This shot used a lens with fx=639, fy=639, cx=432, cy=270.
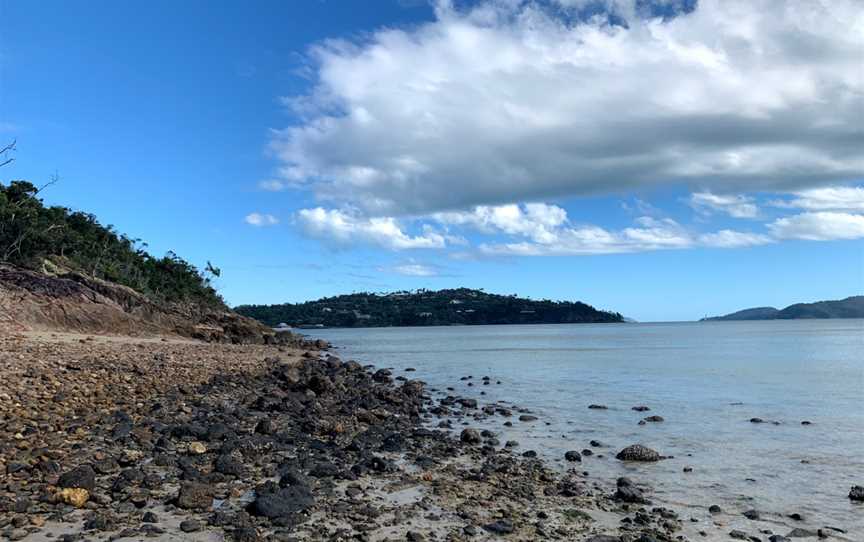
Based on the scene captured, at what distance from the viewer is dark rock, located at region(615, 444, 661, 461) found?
14.1 meters

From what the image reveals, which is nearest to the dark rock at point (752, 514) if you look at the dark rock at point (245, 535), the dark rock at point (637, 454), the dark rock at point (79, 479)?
the dark rock at point (637, 454)

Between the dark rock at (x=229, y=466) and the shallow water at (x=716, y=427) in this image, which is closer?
the dark rock at (x=229, y=466)

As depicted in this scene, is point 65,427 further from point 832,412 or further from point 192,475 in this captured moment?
point 832,412

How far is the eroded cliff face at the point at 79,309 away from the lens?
32219 millimetres

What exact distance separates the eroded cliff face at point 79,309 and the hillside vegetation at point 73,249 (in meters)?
7.08

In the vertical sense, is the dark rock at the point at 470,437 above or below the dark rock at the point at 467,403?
above

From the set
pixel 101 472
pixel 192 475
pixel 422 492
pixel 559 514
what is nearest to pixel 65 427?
pixel 101 472

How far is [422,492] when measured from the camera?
10.4 m

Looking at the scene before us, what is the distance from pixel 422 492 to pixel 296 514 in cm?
249

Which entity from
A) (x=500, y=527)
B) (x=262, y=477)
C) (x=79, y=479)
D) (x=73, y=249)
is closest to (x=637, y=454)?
(x=500, y=527)

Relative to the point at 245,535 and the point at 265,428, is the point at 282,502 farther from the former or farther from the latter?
the point at 265,428

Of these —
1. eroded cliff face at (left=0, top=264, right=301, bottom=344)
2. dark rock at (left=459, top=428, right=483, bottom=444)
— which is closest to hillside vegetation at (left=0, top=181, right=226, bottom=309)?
eroded cliff face at (left=0, top=264, right=301, bottom=344)

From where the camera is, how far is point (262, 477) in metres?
10.3

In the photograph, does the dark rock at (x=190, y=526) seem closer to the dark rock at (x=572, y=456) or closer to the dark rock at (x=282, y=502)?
the dark rock at (x=282, y=502)
